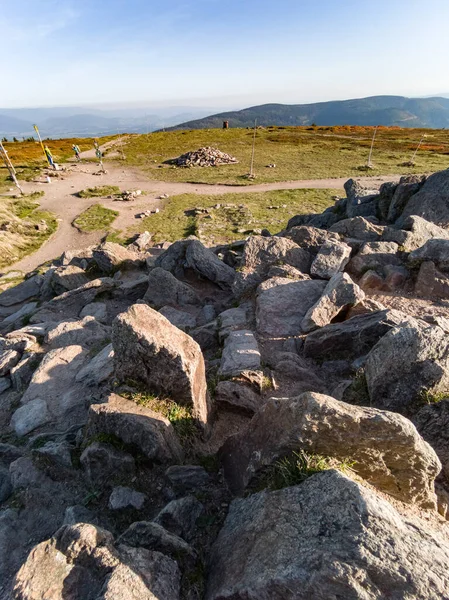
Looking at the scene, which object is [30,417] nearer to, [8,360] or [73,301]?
[8,360]

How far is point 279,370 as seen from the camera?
12.2 meters

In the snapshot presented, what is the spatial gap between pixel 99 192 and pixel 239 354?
4876cm

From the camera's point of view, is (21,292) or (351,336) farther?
(21,292)

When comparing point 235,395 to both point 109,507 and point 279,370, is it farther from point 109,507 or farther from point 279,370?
Answer: point 109,507

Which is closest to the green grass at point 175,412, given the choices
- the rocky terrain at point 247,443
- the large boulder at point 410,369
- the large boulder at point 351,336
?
the rocky terrain at point 247,443

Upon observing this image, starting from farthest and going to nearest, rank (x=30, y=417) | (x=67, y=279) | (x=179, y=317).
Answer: (x=67, y=279) → (x=179, y=317) → (x=30, y=417)

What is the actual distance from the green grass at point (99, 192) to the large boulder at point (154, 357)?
1888 inches

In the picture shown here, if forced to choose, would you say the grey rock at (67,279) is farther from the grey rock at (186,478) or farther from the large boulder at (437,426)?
the large boulder at (437,426)

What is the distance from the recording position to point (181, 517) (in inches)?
273

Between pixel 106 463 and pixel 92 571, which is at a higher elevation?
pixel 92 571

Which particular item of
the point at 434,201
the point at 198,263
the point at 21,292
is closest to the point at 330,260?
the point at 198,263

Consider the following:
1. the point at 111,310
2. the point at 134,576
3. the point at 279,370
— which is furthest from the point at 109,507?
the point at 111,310

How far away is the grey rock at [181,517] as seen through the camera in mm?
6770

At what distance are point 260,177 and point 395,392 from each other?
55.4 metres
